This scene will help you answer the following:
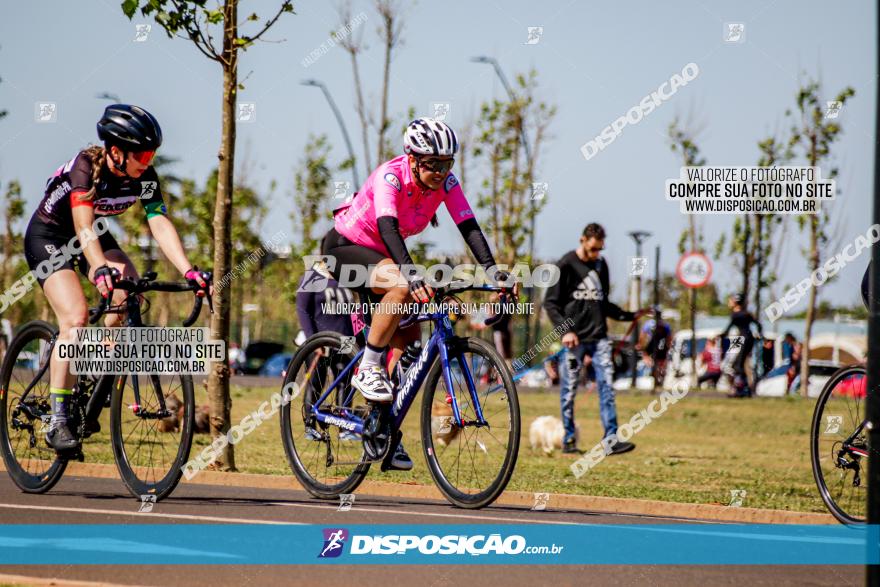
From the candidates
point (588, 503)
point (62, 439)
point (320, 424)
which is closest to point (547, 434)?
point (588, 503)

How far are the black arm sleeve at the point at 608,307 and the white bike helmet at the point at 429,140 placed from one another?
6.06m

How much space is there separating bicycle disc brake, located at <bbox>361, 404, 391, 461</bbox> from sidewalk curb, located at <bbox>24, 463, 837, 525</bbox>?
1053 millimetres

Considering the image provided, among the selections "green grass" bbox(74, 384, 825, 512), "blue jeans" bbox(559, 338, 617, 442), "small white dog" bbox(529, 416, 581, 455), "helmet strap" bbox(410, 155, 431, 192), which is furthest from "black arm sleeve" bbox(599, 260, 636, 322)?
"helmet strap" bbox(410, 155, 431, 192)

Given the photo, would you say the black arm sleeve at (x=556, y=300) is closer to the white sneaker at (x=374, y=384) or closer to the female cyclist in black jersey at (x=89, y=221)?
the white sneaker at (x=374, y=384)

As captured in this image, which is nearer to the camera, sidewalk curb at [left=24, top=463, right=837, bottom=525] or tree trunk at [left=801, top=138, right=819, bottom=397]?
sidewalk curb at [left=24, top=463, right=837, bottom=525]

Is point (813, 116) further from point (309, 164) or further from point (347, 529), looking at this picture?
point (347, 529)

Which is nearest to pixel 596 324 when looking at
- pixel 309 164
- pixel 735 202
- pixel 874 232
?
pixel 735 202

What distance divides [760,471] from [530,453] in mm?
2610

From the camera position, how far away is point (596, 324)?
12.6 metres

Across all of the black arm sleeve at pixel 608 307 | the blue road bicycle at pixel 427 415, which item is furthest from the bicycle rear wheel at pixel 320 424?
the black arm sleeve at pixel 608 307

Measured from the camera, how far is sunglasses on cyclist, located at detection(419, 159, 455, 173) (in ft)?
22.5

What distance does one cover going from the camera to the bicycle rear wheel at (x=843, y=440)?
705 cm

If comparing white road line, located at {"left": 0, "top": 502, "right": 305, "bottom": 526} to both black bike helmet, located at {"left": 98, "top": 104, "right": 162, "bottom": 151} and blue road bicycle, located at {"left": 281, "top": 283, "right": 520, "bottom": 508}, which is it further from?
black bike helmet, located at {"left": 98, "top": 104, "right": 162, "bottom": 151}

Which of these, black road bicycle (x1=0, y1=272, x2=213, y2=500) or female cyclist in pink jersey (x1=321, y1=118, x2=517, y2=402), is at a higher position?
female cyclist in pink jersey (x1=321, y1=118, x2=517, y2=402)
